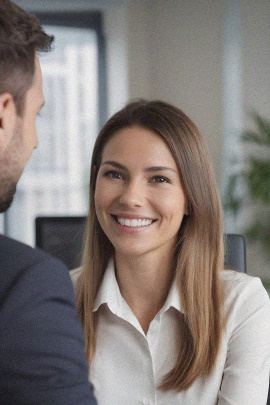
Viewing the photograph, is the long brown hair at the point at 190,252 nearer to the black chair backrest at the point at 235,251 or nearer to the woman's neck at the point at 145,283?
the woman's neck at the point at 145,283

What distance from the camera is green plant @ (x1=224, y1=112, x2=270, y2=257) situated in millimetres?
3840

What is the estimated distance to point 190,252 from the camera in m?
1.64

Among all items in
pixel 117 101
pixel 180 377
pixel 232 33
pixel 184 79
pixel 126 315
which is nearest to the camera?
pixel 180 377

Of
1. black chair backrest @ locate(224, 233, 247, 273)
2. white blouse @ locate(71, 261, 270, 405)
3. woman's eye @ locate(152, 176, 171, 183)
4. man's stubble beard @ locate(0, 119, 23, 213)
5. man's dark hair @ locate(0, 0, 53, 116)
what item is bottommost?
white blouse @ locate(71, 261, 270, 405)

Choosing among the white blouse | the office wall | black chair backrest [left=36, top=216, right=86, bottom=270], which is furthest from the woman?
the office wall

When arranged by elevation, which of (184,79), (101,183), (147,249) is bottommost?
(147,249)

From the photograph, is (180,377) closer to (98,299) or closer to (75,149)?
(98,299)

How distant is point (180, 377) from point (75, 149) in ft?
14.1

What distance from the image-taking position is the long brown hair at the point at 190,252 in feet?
5.07

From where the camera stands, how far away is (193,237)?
1665mm

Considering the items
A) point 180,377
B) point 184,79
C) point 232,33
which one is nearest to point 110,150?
point 180,377

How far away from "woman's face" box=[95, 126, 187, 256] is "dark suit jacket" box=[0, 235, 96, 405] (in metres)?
0.78

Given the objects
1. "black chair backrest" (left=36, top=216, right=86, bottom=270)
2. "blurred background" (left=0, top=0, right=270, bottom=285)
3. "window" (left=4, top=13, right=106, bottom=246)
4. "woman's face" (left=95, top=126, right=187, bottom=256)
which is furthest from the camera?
"window" (left=4, top=13, right=106, bottom=246)

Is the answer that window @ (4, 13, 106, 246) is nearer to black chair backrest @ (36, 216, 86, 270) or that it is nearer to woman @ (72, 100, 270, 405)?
black chair backrest @ (36, 216, 86, 270)
